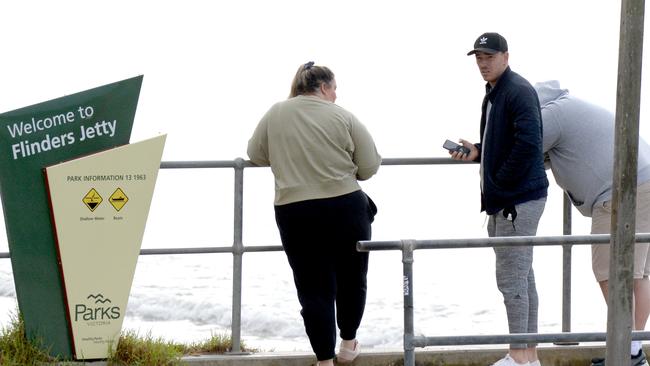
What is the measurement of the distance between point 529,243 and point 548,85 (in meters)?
1.49

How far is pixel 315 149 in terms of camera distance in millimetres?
6066

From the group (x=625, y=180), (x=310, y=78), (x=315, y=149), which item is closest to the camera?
(x=625, y=180)

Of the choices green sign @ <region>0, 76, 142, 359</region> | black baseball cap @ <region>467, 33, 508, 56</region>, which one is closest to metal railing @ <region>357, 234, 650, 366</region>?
black baseball cap @ <region>467, 33, 508, 56</region>

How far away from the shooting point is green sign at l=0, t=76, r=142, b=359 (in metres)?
6.03

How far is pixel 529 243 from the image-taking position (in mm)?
5207

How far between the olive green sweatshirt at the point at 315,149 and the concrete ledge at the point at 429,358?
859 mm

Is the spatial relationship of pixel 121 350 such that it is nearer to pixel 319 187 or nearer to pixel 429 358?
pixel 319 187

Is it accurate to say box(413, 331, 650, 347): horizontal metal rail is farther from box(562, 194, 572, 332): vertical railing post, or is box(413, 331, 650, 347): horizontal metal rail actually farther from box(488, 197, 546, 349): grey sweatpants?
box(562, 194, 572, 332): vertical railing post

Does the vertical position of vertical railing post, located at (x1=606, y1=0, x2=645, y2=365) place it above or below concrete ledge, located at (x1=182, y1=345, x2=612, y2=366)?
above

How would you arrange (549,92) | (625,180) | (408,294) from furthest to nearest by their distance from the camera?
(549,92), (408,294), (625,180)

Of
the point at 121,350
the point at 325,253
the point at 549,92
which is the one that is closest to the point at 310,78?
the point at 325,253

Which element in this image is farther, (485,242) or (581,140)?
(581,140)

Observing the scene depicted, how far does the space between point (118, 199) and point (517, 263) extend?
6.25 feet

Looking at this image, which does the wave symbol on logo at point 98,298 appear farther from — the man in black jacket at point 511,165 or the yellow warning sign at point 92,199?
the man in black jacket at point 511,165
